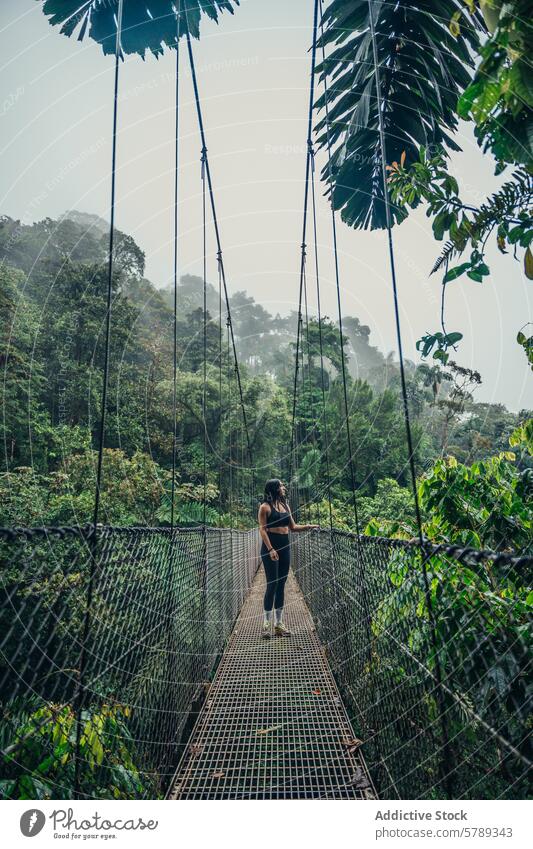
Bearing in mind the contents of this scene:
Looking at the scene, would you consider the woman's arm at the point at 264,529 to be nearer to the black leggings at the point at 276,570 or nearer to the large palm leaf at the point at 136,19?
the black leggings at the point at 276,570

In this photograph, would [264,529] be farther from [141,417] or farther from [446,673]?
[141,417]

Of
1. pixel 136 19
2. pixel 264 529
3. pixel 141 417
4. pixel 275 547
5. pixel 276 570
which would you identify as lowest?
pixel 276 570

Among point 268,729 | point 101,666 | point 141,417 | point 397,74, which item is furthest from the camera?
point 141,417

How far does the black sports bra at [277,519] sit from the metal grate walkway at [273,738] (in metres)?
0.63

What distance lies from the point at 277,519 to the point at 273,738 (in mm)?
1160

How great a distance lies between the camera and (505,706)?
713 mm

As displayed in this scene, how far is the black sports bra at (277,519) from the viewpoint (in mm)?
2356

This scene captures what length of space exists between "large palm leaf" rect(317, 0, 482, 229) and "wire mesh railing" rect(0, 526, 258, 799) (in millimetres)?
1813

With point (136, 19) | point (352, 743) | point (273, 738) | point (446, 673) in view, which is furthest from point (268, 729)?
point (136, 19)

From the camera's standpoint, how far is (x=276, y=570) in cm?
224
